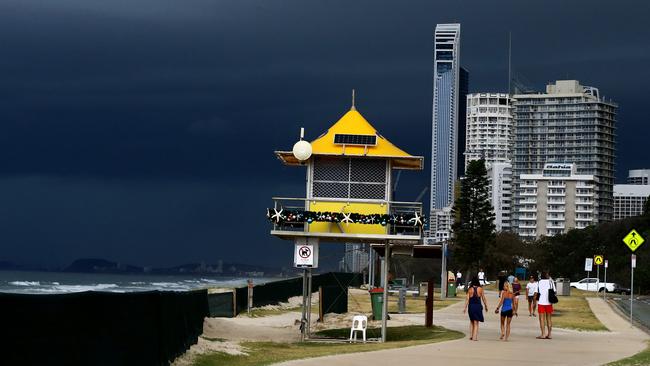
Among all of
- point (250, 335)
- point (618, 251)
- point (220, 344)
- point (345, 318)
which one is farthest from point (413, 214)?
point (618, 251)

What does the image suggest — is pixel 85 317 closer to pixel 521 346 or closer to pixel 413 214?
pixel 521 346

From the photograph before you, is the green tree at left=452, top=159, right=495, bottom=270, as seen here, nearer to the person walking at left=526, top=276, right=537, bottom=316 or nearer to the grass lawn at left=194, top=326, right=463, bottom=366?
the person walking at left=526, top=276, right=537, bottom=316

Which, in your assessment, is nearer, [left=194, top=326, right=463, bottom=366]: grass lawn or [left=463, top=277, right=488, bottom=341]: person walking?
[left=194, top=326, right=463, bottom=366]: grass lawn

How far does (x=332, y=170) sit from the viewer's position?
32562 mm

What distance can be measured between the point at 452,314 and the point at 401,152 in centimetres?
1339

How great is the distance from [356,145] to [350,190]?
1213 millimetres

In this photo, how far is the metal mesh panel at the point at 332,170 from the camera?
32.5m

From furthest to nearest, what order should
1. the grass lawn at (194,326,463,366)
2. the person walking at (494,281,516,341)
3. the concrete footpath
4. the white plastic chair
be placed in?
1. the white plastic chair
2. the person walking at (494,281,516,341)
3. the grass lawn at (194,326,463,366)
4. the concrete footpath

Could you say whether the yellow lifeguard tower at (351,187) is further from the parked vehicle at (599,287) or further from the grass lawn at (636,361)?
the parked vehicle at (599,287)

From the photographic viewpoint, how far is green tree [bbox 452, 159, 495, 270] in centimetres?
10375

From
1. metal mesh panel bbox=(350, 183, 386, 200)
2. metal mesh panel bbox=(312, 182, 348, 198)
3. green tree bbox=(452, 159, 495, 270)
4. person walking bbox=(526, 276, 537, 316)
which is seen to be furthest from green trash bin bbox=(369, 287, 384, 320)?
green tree bbox=(452, 159, 495, 270)

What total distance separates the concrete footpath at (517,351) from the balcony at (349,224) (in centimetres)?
326

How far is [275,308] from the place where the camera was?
4984 centimetres

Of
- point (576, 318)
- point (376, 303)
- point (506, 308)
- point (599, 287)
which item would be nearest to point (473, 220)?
point (599, 287)
